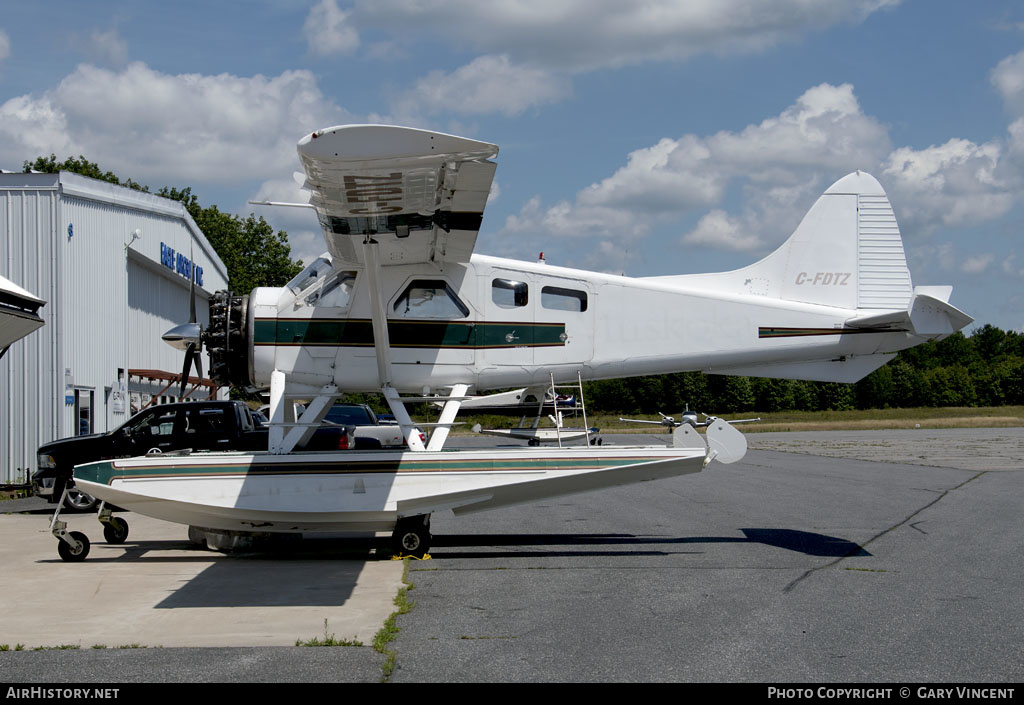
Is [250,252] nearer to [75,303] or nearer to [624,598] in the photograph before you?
[75,303]

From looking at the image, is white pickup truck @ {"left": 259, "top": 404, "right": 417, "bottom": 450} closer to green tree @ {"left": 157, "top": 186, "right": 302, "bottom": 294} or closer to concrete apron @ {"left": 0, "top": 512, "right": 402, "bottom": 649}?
concrete apron @ {"left": 0, "top": 512, "right": 402, "bottom": 649}

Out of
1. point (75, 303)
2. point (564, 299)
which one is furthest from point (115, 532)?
point (75, 303)

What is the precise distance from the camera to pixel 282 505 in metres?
9.92

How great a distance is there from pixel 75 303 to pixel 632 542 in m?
15.9

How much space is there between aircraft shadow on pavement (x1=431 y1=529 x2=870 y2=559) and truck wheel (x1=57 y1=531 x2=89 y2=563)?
3.96 metres

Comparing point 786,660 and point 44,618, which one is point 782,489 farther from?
point 44,618

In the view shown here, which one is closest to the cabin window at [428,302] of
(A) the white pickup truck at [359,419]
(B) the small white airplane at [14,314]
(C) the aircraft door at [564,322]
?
(C) the aircraft door at [564,322]

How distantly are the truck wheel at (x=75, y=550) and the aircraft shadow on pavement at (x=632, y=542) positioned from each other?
156 inches

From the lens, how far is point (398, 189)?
8422 mm

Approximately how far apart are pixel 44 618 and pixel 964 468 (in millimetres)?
22222

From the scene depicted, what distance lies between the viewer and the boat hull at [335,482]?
992cm

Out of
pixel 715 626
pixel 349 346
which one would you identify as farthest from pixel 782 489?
pixel 715 626

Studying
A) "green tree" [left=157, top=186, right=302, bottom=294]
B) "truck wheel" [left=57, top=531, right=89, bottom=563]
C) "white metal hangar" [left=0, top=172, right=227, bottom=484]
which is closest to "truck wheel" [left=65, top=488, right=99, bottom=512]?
"white metal hangar" [left=0, top=172, right=227, bottom=484]

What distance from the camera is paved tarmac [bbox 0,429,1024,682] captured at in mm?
5793
